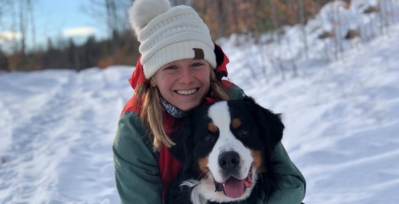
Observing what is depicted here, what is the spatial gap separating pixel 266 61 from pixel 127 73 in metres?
7.54

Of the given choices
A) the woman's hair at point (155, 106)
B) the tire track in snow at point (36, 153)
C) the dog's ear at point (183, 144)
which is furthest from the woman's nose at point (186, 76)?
the tire track in snow at point (36, 153)

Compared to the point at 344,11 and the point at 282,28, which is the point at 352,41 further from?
the point at 282,28

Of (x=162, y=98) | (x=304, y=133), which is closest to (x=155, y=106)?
(x=162, y=98)

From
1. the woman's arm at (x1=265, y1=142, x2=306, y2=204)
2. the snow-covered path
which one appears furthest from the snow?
the woman's arm at (x1=265, y1=142, x2=306, y2=204)

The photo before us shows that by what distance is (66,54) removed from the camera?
31828 mm

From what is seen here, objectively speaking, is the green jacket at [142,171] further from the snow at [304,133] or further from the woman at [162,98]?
the snow at [304,133]

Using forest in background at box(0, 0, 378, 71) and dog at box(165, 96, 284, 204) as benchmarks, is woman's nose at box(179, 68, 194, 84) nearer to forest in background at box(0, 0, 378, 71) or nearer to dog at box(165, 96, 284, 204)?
dog at box(165, 96, 284, 204)

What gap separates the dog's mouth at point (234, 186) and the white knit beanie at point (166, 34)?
0.80 metres

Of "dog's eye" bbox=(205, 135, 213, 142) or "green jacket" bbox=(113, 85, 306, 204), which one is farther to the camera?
"green jacket" bbox=(113, 85, 306, 204)

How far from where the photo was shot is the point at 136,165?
2684 mm

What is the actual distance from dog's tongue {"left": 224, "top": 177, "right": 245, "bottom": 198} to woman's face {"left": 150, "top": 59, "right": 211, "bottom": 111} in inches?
22.7

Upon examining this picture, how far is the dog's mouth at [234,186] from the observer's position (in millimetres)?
2406

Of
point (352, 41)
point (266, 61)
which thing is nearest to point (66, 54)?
point (266, 61)

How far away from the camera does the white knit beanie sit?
9.11 feet
